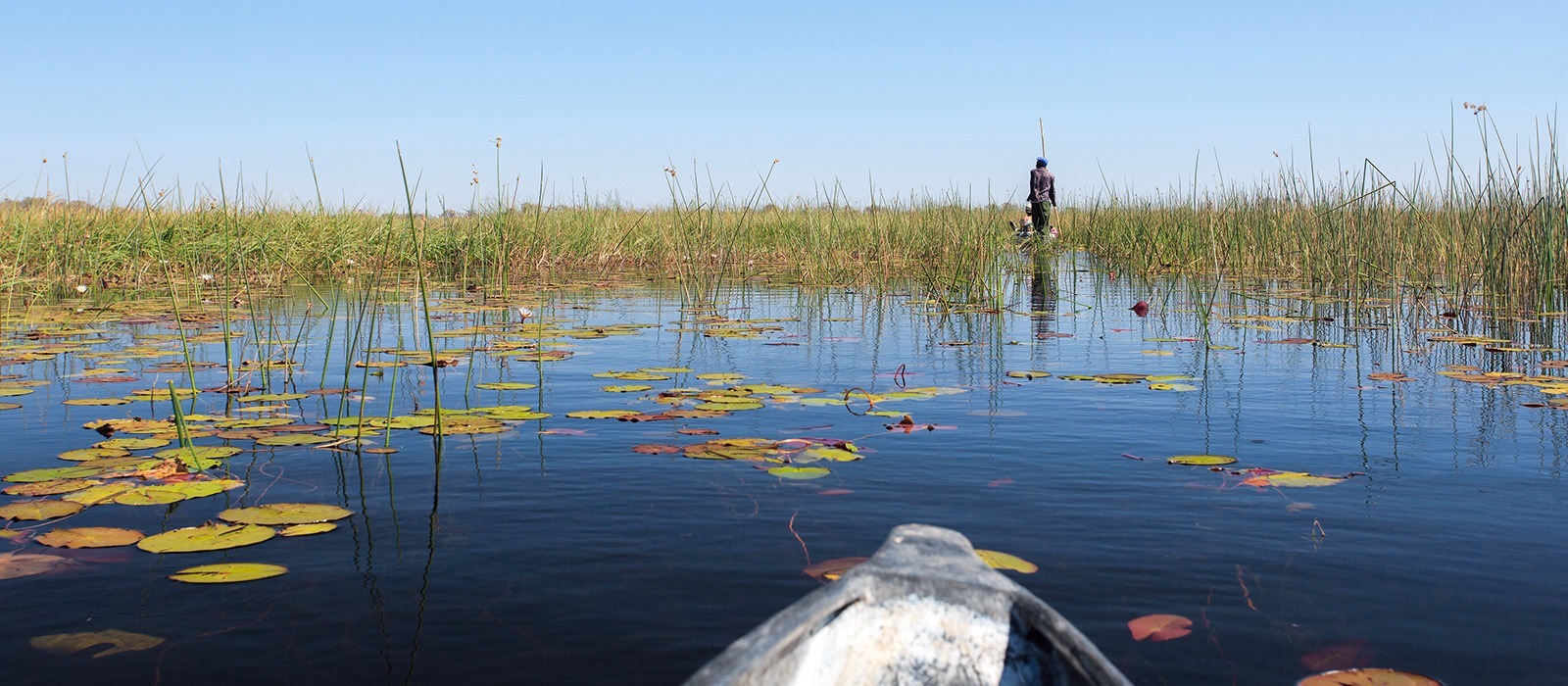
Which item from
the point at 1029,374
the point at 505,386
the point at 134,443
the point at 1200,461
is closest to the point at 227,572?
the point at 134,443

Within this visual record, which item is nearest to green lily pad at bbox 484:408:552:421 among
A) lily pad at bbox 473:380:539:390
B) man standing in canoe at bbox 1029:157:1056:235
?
lily pad at bbox 473:380:539:390

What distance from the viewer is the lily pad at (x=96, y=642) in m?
1.78

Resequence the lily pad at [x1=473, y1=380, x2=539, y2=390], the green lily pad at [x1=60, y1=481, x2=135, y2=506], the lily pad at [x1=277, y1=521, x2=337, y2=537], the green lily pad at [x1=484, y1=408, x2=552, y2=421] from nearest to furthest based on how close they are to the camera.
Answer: the lily pad at [x1=277, y1=521, x2=337, y2=537]
the green lily pad at [x1=60, y1=481, x2=135, y2=506]
the green lily pad at [x1=484, y1=408, x2=552, y2=421]
the lily pad at [x1=473, y1=380, x2=539, y2=390]

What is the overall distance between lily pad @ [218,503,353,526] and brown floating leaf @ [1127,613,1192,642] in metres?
1.67

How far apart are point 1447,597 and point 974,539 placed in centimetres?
86

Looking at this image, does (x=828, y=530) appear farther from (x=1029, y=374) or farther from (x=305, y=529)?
(x=1029, y=374)

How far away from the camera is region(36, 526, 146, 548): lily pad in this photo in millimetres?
2250

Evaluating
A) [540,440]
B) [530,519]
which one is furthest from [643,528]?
[540,440]

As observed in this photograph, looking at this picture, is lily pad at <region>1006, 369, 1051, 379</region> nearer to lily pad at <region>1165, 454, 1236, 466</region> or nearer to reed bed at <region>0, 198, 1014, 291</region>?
lily pad at <region>1165, 454, 1236, 466</region>

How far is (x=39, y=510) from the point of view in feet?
8.13

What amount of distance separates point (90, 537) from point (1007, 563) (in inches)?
72.2

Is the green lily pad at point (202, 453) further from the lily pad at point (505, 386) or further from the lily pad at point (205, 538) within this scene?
the lily pad at point (505, 386)

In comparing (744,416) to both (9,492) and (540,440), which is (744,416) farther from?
(9,492)

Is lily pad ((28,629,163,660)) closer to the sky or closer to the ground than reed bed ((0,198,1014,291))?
closer to the ground
